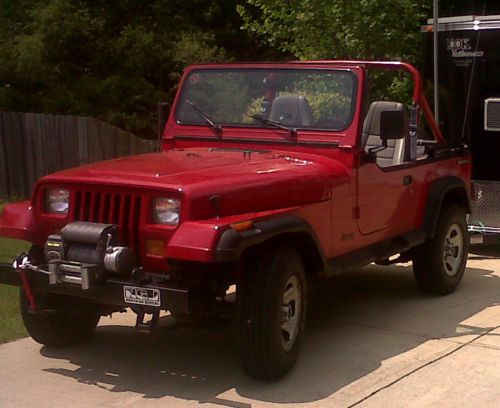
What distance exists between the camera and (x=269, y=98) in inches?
268

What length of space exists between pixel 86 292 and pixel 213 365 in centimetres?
111

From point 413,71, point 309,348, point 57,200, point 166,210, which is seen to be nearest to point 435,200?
point 413,71

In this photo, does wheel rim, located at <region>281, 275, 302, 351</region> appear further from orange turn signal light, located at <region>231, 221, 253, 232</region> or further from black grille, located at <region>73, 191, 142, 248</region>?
black grille, located at <region>73, 191, 142, 248</region>

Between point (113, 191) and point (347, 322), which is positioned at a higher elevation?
point (113, 191)

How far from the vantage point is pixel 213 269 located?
5262mm

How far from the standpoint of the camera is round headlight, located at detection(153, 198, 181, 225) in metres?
5.18

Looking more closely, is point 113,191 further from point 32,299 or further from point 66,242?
point 32,299

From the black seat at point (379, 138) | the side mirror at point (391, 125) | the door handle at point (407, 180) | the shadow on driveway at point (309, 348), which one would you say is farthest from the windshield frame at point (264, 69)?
the shadow on driveway at point (309, 348)

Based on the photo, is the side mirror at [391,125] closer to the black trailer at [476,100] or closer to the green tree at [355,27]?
the black trailer at [476,100]

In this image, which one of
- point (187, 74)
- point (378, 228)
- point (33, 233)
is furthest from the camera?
point (187, 74)

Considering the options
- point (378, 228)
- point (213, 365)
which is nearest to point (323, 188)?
point (378, 228)

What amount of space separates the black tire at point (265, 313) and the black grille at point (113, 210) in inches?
27.5

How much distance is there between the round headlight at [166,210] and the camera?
5.18 metres

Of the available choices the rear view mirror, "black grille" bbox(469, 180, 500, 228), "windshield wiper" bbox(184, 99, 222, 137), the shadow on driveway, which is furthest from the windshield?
"black grille" bbox(469, 180, 500, 228)
